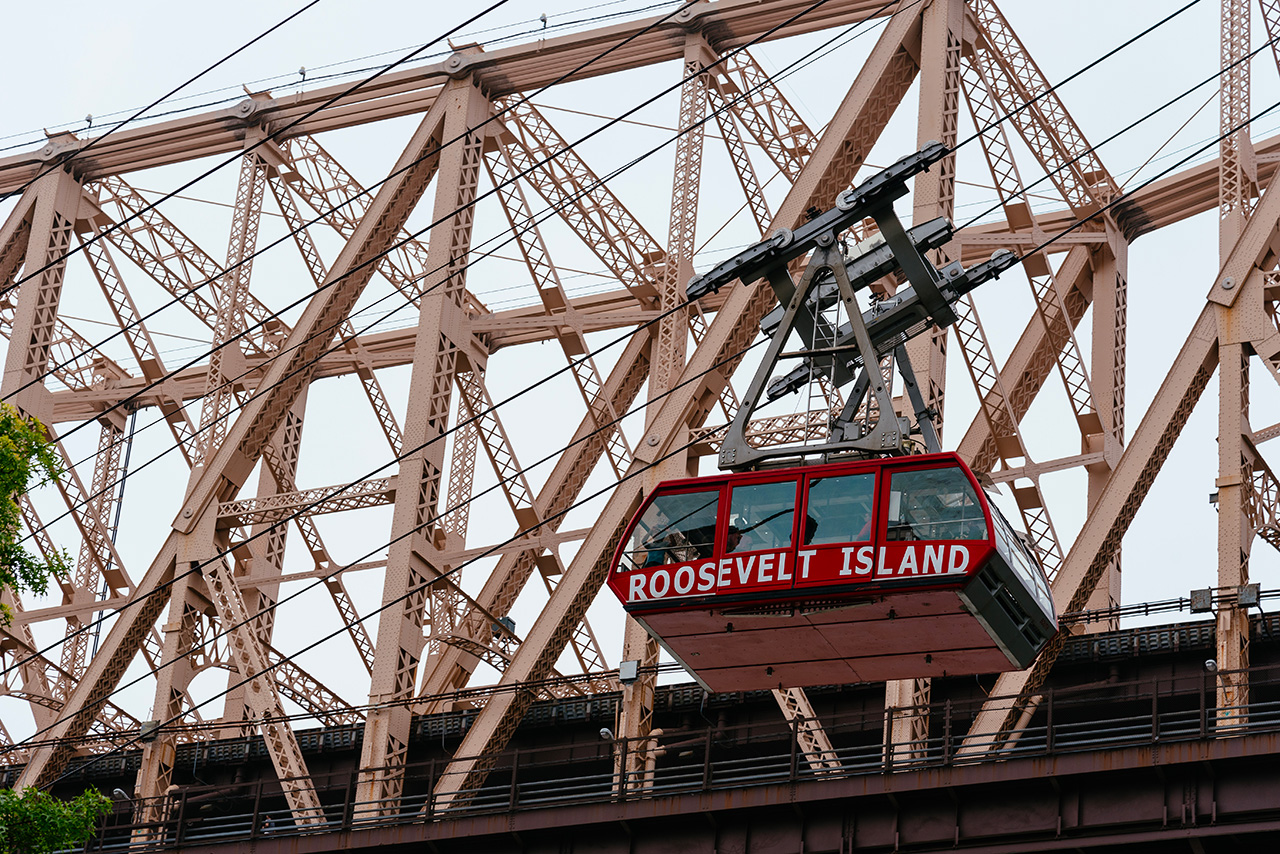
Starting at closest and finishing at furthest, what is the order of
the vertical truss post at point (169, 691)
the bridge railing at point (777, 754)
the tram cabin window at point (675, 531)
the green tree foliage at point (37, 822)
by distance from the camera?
the green tree foliage at point (37, 822)
the tram cabin window at point (675, 531)
the bridge railing at point (777, 754)
the vertical truss post at point (169, 691)

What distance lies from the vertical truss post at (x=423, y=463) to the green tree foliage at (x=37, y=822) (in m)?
9.84

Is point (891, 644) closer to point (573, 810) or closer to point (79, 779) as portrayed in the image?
point (573, 810)

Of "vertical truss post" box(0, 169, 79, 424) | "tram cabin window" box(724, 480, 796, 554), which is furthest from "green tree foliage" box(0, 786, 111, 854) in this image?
"vertical truss post" box(0, 169, 79, 424)

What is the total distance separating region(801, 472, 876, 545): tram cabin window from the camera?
33.8m

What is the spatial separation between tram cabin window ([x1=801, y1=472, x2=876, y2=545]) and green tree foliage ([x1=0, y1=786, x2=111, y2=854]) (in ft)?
36.5

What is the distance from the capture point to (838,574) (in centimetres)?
3347

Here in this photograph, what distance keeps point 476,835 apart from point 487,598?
540 inches

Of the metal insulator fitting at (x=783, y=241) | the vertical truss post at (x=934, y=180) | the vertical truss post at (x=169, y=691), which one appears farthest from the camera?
the vertical truss post at (x=169, y=691)

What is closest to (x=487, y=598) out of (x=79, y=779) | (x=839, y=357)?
(x=79, y=779)

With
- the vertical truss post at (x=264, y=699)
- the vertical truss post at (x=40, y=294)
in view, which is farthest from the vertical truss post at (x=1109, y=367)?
the vertical truss post at (x=40, y=294)

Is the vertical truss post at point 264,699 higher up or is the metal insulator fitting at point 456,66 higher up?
the metal insulator fitting at point 456,66

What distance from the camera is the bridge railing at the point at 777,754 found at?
3869cm

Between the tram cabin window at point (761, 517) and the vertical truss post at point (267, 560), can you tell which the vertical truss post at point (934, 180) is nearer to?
the tram cabin window at point (761, 517)

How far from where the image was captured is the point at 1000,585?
33.6m
